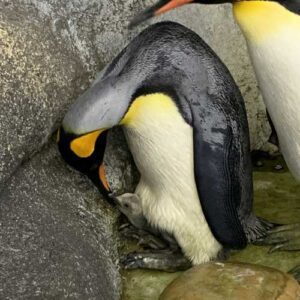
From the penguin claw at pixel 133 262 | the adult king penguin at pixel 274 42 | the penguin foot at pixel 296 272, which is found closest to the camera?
the adult king penguin at pixel 274 42

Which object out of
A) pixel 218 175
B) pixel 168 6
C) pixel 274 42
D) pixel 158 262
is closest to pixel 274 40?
pixel 274 42

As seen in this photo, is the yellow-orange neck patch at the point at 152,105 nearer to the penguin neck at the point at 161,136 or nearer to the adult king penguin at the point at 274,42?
the penguin neck at the point at 161,136

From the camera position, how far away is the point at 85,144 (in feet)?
8.75

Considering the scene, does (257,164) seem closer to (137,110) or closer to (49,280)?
(137,110)

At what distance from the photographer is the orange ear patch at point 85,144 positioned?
2639 millimetres

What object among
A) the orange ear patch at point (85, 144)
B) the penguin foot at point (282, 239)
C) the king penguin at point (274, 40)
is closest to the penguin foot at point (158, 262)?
the penguin foot at point (282, 239)

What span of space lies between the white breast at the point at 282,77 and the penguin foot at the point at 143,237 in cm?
52

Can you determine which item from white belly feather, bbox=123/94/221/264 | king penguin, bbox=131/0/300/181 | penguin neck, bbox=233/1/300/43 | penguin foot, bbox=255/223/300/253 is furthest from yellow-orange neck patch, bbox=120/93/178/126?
penguin foot, bbox=255/223/300/253

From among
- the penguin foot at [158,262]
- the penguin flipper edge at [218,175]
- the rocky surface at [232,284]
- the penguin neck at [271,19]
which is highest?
the penguin neck at [271,19]

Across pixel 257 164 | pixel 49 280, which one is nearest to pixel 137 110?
pixel 49 280

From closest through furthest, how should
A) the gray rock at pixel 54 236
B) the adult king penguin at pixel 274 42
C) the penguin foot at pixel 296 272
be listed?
the gray rock at pixel 54 236, the adult king penguin at pixel 274 42, the penguin foot at pixel 296 272

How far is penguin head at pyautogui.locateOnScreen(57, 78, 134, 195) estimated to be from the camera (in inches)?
102

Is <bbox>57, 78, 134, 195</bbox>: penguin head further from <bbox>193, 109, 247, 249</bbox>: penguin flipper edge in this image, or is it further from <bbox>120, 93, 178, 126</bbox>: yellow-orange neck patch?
<bbox>193, 109, 247, 249</bbox>: penguin flipper edge

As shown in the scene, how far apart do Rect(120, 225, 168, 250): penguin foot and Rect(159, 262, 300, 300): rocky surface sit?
0.34 meters
